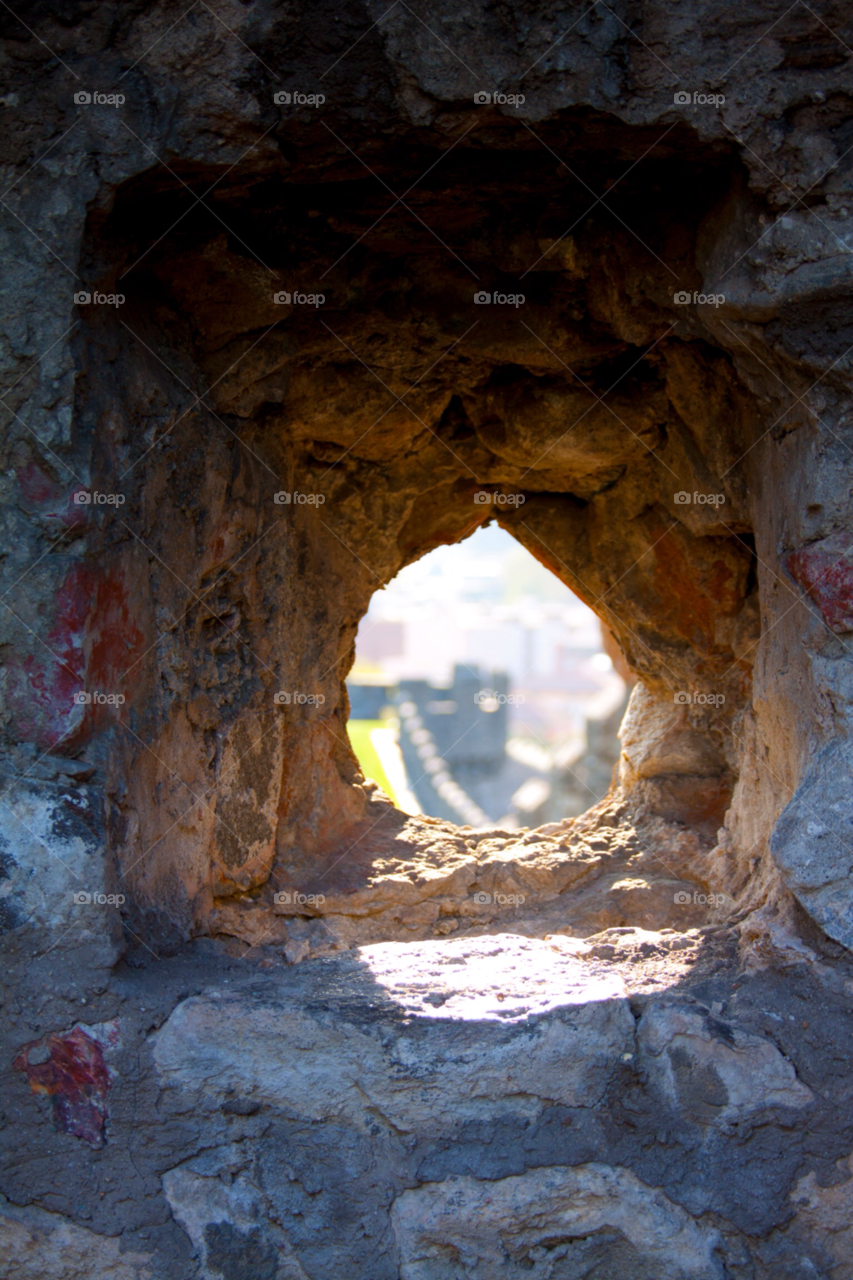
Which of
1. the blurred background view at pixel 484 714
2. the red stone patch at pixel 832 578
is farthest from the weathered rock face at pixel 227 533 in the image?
the blurred background view at pixel 484 714

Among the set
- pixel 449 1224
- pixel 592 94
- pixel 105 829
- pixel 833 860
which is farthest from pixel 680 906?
pixel 592 94

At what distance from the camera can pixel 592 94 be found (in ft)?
6.72

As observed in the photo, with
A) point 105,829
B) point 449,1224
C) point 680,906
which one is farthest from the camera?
point 680,906

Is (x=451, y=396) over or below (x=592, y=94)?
below

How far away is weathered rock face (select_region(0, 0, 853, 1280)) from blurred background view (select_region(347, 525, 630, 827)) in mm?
1703

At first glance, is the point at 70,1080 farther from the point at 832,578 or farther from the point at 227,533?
the point at 832,578

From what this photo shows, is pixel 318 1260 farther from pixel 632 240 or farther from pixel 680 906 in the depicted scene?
pixel 632 240

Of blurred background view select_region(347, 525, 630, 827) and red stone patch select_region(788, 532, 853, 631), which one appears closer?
red stone patch select_region(788, 532, 853, 631)

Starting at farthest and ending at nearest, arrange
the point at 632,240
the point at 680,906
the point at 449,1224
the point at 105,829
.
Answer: the point at 680,906, the point at 632,240, the point at 105,829, the point at 449,1224

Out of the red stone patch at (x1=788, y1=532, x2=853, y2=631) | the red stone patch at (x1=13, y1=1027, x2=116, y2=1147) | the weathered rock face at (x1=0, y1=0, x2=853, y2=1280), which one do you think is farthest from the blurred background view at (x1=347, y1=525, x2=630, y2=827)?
the red stone patch at (x1=13, y1=1027, x2=116, y2=1147)

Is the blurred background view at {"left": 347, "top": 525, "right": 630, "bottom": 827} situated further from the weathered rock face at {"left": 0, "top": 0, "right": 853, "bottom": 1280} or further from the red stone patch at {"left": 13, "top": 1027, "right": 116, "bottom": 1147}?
the red stone patch at {"left": 13, "top": 1027, "right": 116, "bottom": 1147}

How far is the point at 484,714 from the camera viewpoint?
14.8 m

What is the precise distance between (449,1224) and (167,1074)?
69 centimetres

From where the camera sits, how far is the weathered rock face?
2039mm
